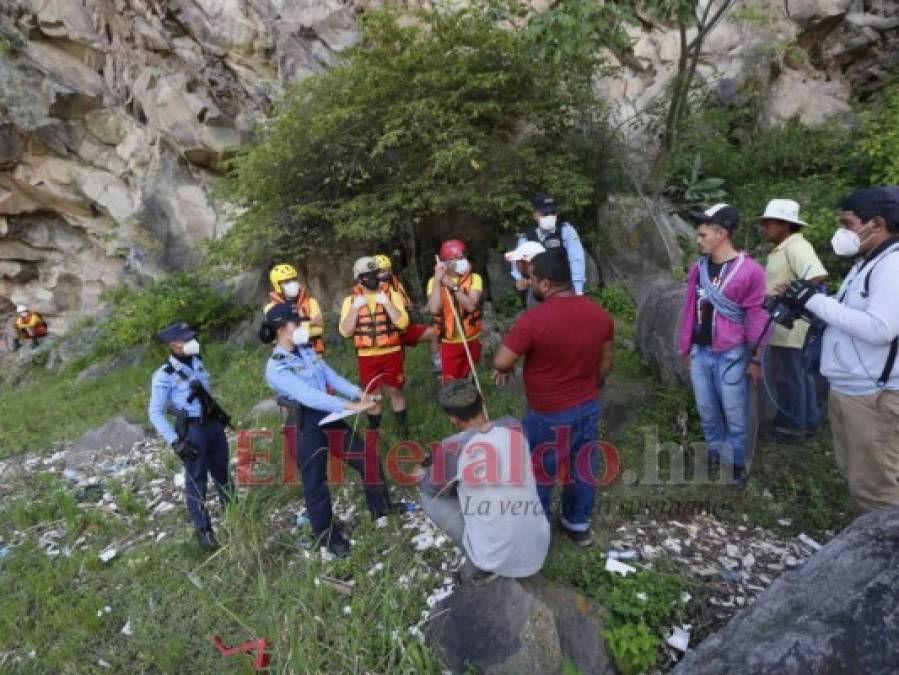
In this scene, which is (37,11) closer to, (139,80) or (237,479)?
(139,80)

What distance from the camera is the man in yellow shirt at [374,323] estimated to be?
5.27 m

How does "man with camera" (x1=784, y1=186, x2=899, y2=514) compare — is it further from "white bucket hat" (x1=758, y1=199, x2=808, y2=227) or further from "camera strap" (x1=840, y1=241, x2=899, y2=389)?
"white bucket hat" (x1=758, y1=199, x2=808, y2=227)

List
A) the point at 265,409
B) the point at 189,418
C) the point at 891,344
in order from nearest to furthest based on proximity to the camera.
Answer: the point at 891,344, the point at 189,418, the point at 265,409

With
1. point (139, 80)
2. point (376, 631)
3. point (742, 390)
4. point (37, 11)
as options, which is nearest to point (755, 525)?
point (742, 390)

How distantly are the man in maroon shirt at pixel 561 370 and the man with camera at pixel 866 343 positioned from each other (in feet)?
3.92

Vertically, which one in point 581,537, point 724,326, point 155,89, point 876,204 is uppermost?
point 155,89

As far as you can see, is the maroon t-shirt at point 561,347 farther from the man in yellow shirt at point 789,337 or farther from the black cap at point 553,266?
the man in yellow shirt at point 789,337

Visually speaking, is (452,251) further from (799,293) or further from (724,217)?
(799,293)

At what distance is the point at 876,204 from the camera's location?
2.95 meters

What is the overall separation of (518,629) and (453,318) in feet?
10.5

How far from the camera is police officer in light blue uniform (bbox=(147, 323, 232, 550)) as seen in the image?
4.19m

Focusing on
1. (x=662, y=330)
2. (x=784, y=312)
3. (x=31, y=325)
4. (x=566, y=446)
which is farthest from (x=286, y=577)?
(x=31, y=325)

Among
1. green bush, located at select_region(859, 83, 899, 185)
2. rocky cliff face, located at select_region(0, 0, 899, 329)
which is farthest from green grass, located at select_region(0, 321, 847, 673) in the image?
rocky cliff face, located at select_region(0, 0, 899, 329)

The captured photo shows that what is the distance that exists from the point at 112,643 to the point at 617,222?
879cm
